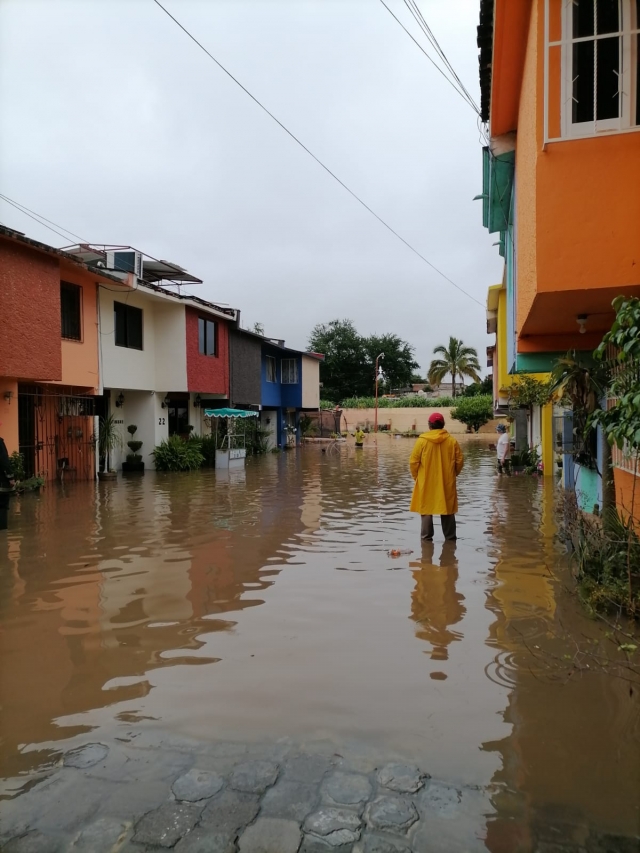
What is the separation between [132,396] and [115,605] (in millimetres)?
17508

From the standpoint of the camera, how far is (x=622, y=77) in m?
5.63

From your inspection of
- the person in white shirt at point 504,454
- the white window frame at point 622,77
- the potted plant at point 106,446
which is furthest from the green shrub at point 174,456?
the white window frame at point 622,77

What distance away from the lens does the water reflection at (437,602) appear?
17.6 ft

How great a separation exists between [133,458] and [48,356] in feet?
22.8

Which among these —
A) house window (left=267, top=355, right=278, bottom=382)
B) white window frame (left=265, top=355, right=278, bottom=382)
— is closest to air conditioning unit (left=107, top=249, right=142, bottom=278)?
white window frame (left=265, top=355, right=278, bottom=382)

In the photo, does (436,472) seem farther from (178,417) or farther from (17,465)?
(178,417)

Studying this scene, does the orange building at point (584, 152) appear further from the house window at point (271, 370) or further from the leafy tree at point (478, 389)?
the leafy tree at point (478, 389)

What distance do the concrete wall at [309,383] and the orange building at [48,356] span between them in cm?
1831

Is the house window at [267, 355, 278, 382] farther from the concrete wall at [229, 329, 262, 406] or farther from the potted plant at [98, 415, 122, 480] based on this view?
the potted plant at [98, 415, 122, 480]

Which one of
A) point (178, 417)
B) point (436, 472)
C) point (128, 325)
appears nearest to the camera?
point (436, 472)

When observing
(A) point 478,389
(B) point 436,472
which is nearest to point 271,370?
(B) point 436,472

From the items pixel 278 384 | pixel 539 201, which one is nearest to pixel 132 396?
pixel 278 384

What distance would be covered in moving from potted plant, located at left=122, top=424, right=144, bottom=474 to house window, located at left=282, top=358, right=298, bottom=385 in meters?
15.0

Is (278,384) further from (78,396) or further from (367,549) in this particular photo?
(367,549)
